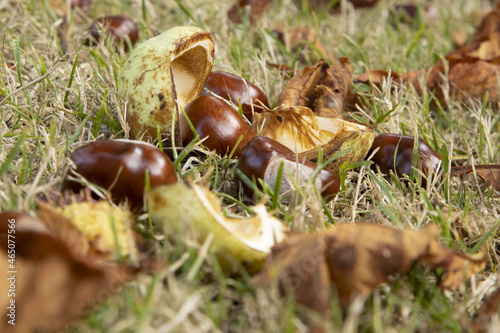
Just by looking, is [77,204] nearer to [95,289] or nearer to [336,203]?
[95,289]

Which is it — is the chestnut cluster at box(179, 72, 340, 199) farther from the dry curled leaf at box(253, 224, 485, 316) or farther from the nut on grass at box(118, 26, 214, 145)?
the dry curled leaf at box(253, 224, 485, 316)

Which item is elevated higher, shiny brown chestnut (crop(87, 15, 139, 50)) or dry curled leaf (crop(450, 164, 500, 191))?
shiny brown chestnut (crop(87, 15, 139, 50))

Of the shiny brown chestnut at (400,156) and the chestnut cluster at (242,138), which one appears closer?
the chestnut cluster at (242,138)

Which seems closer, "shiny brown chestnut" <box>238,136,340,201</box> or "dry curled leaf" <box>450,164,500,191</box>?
"shiny brown chestnut" <box>238,136,340,201</box>

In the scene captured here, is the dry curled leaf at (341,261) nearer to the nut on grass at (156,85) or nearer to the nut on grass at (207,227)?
the nut on grass at (207,227)

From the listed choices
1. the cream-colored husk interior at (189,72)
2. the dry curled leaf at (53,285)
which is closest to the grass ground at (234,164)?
the dry curled leaf at (53,285)

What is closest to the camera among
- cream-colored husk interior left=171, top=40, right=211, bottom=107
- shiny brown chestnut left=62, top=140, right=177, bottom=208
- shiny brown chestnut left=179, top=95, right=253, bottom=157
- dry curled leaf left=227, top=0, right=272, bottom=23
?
shiny brown chestnut left=62, top=140, right=177, bottom=208

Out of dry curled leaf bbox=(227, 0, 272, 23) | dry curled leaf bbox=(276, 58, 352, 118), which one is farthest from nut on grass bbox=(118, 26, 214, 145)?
dry curled leaf bbox=(227, 0, 272, 23)
